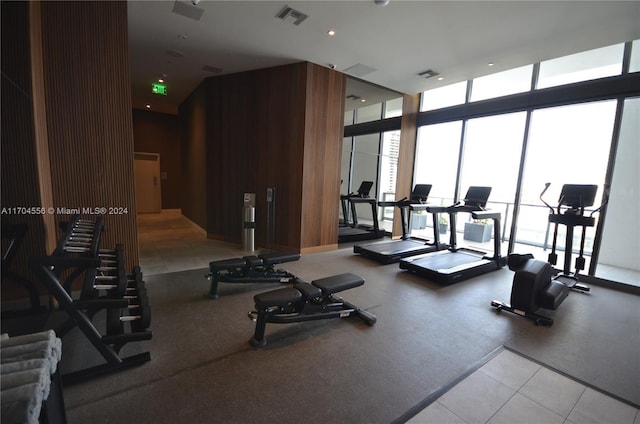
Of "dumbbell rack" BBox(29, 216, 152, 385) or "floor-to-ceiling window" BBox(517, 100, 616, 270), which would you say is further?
"floor-to-ceiling window" BBox(517, 100, 616, 270)

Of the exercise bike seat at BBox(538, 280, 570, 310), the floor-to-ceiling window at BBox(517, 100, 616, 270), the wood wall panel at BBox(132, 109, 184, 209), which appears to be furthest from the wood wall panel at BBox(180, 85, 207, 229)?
the floor-to-ceiling window at BBox(517, 100, 616, 270)

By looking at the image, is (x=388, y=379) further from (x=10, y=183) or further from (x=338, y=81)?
(x=338, y=81)

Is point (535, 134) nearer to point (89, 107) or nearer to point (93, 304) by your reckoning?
point (93, 304)

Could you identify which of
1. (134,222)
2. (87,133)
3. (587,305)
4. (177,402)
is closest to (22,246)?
(134,222)

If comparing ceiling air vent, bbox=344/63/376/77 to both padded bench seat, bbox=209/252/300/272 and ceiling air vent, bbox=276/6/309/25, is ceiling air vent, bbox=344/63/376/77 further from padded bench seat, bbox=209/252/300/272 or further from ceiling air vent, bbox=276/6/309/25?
padded bench seat, bbox=209/252/300/272

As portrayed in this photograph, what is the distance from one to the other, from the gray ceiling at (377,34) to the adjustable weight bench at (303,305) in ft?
11.0

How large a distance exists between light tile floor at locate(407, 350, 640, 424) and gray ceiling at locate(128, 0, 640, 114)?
3.98 m

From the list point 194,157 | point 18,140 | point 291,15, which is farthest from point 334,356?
point 194,157

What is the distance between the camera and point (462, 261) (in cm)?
505

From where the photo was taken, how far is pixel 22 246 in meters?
2.76

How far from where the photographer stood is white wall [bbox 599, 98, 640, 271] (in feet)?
14.0

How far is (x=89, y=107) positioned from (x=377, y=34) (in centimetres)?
397

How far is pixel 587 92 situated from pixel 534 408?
5221mm

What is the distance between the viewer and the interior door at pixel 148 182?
9.33 m
